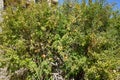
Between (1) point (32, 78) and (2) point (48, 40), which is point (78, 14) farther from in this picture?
(1) point (32, 78)

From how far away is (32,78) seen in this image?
32.2 ft

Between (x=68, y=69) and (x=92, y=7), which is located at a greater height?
(x=92, y=7)

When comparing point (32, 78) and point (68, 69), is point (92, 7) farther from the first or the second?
point (32, 78)

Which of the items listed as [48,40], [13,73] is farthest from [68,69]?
[13,73]

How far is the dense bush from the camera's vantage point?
970 cm

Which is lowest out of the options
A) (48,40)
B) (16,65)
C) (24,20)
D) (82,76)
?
(82,76)

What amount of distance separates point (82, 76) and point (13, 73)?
8.34 feet

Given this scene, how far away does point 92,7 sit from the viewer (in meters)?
10.3

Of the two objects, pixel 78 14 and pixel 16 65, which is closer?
pixel 16 65

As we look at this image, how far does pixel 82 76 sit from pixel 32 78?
191 centimetres

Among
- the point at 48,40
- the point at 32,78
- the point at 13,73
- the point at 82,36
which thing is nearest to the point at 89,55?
the point at 82,36

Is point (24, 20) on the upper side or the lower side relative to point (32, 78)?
upper

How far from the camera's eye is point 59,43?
32.0 ft

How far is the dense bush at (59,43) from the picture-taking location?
9.70 metres
